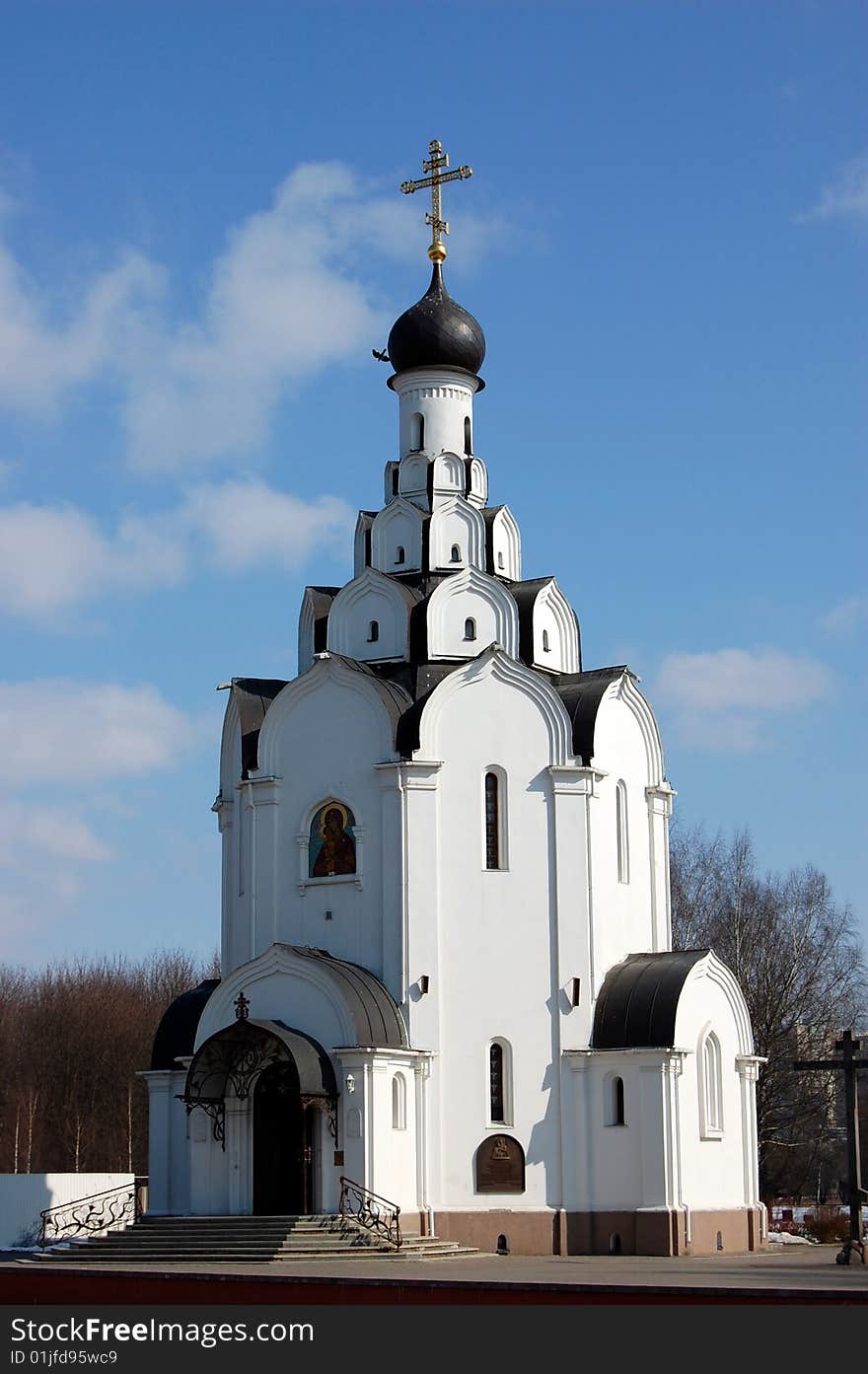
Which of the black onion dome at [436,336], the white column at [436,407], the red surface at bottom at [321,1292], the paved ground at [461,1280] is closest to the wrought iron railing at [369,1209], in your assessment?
the paved ground at [461,1280]

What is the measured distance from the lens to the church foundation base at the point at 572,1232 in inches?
914

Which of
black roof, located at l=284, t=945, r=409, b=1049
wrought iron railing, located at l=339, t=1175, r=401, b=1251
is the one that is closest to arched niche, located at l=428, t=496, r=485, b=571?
black roof, located at l=284, t=945, r=409, b=1049

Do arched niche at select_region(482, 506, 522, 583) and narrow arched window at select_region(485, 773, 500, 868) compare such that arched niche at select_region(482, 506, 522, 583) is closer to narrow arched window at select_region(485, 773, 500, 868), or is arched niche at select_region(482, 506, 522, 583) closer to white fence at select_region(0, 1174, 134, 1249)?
narrow arched window at select_region(485, 773, 500, 868)

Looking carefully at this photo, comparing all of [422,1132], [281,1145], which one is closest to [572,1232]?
[422,1132]

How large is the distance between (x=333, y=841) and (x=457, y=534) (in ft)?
18.5

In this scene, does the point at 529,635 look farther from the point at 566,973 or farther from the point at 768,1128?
the point at 768,1128

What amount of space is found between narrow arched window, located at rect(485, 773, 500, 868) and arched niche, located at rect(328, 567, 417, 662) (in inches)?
105

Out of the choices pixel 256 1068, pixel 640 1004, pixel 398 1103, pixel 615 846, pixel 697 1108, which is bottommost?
pixel 697 1108

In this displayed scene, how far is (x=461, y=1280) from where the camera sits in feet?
52.3

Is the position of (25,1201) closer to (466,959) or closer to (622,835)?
(466,959)

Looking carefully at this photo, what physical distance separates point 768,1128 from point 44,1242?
15080 mm

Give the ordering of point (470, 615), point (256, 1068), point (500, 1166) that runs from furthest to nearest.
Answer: point (470, 615), point (500, 1166), point (256, 1068)
